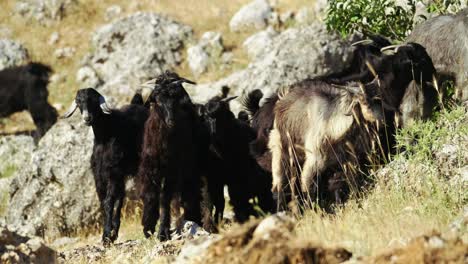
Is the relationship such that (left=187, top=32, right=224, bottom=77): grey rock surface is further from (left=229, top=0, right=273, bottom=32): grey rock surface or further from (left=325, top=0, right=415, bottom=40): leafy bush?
(left=325, top=0, right=415, bottom=40): leafy bush

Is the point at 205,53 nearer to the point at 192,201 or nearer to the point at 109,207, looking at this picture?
the point at 192,201

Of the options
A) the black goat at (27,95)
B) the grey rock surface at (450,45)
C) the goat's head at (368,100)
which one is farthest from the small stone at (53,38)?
the goat's head at (368,100)

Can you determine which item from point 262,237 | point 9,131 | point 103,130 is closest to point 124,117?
point 103,130

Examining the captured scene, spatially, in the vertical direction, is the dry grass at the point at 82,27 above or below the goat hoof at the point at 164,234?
above

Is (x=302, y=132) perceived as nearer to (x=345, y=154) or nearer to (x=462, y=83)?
(x=345, y=154)

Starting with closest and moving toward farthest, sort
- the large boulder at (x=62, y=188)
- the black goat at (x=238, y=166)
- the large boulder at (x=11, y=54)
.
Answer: the black goat at (x=238, y=166)
the large boulder at (x=62, y=188)
the large boulder at (x=11, y=54)

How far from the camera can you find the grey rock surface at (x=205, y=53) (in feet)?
67.3

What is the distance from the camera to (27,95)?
20.4m

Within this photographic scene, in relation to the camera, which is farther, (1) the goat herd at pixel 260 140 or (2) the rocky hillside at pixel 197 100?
(1) the goat herd at pixel 260 140

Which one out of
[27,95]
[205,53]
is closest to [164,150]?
[205,53]

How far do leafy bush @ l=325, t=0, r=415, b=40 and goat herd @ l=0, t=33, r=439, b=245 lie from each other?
65 centimetres

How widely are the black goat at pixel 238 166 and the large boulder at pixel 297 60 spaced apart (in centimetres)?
296

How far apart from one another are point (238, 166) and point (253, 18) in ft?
32.9

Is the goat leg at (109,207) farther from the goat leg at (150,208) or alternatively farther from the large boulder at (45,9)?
the large boulder at (45,9)
